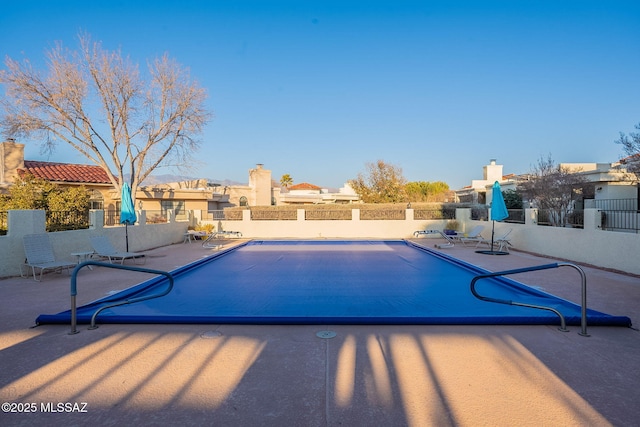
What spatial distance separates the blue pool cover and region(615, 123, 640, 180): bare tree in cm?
796

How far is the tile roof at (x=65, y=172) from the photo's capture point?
19219 millimetres

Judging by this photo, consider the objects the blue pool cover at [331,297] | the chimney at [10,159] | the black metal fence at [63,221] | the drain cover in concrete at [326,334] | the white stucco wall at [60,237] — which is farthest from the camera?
the chimney at [10,159]

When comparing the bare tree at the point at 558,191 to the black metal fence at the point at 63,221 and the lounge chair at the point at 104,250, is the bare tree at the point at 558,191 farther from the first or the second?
the black metal fence at the point at 63,221

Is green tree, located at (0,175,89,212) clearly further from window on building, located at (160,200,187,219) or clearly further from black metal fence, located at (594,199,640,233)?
black metal fence, located at (594,199,640,233)

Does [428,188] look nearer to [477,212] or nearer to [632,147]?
[477,212]

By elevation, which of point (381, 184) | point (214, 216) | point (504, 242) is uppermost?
point (381, 184)

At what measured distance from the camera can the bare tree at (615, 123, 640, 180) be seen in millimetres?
12398

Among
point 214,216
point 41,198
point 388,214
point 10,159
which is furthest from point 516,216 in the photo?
point 10,159

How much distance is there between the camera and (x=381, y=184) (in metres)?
30.6

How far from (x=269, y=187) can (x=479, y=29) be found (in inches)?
890

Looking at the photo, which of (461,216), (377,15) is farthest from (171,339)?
(377,15)

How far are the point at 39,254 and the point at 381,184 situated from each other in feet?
82.8

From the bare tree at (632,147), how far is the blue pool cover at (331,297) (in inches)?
313

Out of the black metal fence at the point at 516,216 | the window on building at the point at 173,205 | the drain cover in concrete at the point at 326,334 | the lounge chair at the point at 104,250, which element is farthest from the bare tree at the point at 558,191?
the window on building at the point at 173,205
